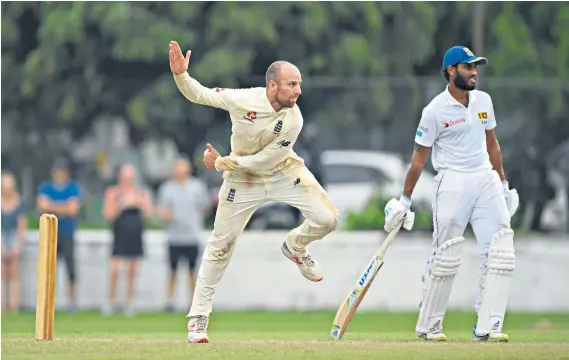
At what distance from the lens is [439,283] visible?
12.7 meters

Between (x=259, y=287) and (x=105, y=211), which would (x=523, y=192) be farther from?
(x=105, y=211)

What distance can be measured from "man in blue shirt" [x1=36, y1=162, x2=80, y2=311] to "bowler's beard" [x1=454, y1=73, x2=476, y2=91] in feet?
31.4

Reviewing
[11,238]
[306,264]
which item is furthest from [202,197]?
[306,264]

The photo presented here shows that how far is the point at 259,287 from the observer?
21656 mm

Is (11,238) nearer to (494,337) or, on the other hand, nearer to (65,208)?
(65,208)

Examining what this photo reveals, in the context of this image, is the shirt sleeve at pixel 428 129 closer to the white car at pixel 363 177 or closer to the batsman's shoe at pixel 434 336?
the batsman's shoe at pixel 434 336

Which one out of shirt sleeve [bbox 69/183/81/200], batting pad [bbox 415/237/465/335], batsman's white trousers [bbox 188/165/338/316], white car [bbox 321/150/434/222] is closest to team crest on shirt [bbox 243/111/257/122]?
batsman's white trousers [bbox 188/165/338/316]

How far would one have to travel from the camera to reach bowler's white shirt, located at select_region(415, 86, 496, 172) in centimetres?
1252

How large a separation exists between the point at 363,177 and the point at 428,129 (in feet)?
→ 30.7

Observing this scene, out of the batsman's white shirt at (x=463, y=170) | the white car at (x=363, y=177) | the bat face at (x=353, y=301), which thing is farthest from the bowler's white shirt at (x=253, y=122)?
the white car at (x=363, y=177)

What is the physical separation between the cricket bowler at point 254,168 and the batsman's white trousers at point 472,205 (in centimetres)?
89

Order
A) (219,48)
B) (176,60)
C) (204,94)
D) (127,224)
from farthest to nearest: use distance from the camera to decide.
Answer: (219,48)
(127,224)
(204,94)
(176,60)

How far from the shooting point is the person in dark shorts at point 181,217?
2112 cm

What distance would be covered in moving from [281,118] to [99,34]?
11.6m
